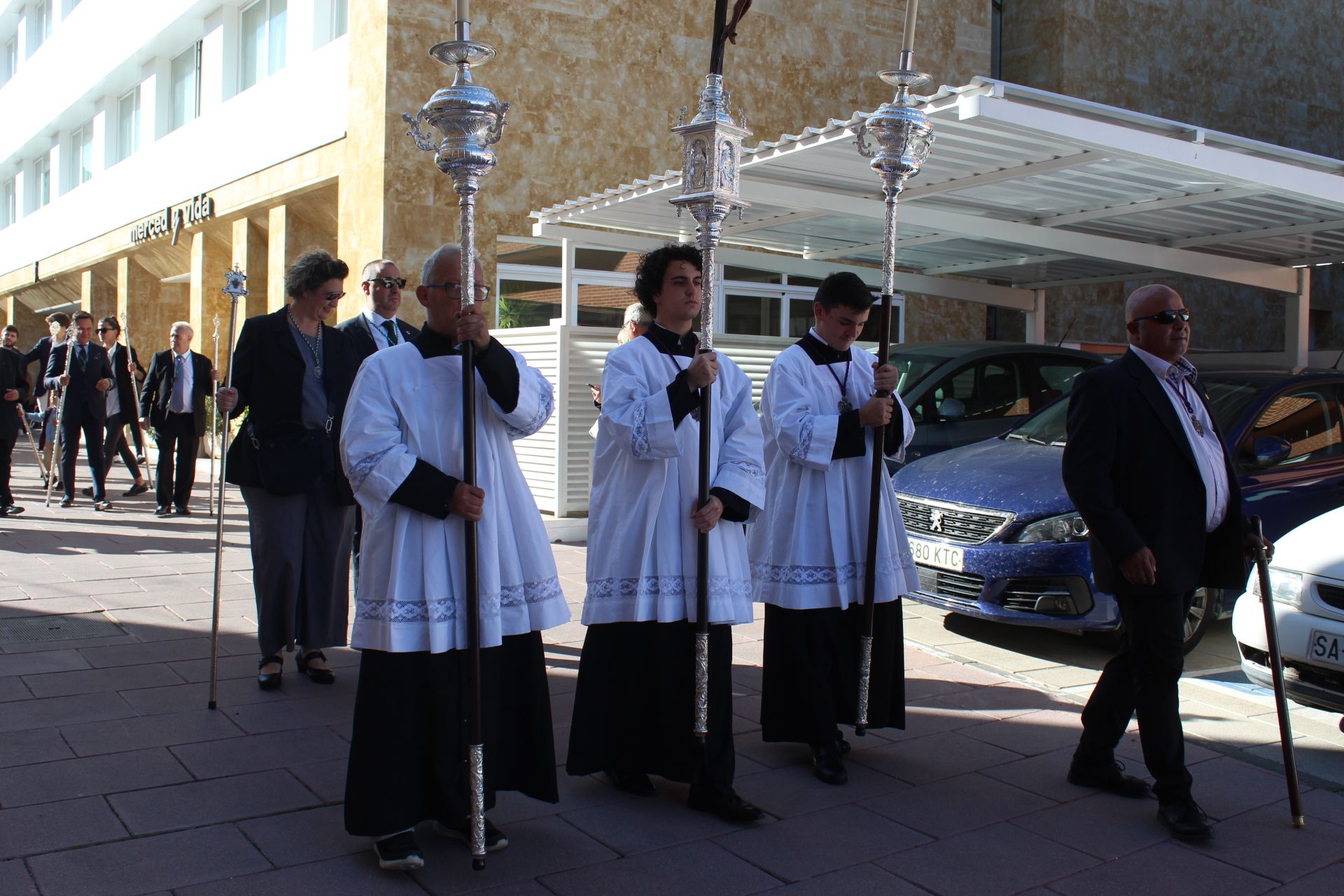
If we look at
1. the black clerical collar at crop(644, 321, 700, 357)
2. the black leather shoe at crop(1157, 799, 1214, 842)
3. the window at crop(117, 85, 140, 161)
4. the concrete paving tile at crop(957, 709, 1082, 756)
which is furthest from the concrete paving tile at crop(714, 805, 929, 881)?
the window at crop(117, 85, 140, 161)

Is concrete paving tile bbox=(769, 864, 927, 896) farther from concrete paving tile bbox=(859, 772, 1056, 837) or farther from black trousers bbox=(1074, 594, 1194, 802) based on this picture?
black trousers bbox=(1074, 594, 1194, 802)

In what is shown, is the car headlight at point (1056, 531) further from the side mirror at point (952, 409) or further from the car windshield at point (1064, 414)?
the side mirror at point (952, 409)

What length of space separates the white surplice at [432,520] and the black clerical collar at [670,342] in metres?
0.62

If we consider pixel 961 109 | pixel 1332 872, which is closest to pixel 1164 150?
pixel 961 109

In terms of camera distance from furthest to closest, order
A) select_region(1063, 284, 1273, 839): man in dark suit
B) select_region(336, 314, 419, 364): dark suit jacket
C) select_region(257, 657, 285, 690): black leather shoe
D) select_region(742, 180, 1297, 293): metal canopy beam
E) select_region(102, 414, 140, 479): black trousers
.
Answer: select_region(102, 414, 140, 479): black trousers, select_region(742, 180, 1297, 293): metal canopy beam, select_region(336, 314, 419, 364): dark suit jacket, select_region(257, 657, 285, 690): black leather shoe, select_region(1063, 284, 1273, 839): man in dark suit

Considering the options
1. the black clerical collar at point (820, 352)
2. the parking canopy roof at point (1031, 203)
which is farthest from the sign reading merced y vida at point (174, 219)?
the black clerical collar at point (820, 352)

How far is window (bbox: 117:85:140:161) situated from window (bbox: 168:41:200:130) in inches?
92.4

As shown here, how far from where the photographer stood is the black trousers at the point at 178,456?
11.5 meters

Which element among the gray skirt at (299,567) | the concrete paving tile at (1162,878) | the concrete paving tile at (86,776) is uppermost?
the gray skirt at (299,567)

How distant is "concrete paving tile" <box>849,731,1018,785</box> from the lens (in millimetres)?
4547

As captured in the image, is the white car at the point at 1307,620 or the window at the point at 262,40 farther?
the window at the point at 262,40

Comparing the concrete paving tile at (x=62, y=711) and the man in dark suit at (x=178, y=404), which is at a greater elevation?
the man in dark suit at (x=178, y=404)

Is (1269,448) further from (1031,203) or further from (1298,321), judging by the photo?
(1298,321)

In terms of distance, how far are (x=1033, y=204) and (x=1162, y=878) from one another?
306 inches
